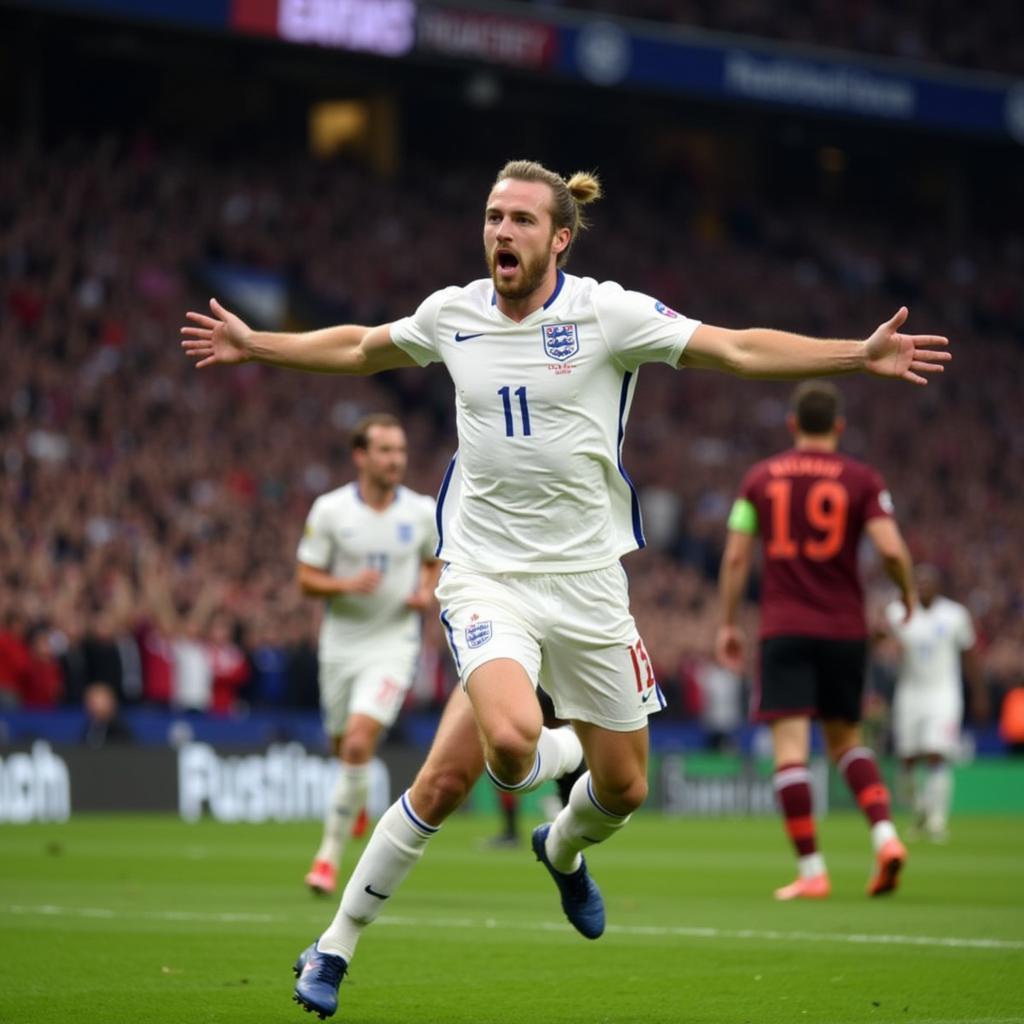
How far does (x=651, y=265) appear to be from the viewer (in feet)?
123

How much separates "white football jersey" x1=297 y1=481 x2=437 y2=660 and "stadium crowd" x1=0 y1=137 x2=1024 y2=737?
887cm

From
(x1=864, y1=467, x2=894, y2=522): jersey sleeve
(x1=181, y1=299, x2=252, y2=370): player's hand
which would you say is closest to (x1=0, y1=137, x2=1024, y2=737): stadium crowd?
(x1=864, y1=467, x2=894, y2=522): jersey sleeve

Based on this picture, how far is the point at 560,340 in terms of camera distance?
7.05m

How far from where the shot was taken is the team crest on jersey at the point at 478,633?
6.85 meters

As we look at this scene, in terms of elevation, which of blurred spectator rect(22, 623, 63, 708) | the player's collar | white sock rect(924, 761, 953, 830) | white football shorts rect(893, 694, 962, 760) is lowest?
white sock rect(924, 761, 953, 830)

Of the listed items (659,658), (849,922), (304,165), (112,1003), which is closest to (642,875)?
(849,922)

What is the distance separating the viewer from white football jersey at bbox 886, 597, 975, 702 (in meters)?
19.5

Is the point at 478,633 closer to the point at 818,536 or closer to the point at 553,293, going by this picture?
the point at 553,293

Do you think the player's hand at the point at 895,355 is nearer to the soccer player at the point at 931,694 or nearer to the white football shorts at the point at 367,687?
the white football shorts at the point at 367,687

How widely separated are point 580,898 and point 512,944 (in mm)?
1245

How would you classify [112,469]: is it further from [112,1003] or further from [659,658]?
[112,1003]

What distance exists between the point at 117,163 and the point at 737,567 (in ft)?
71.8

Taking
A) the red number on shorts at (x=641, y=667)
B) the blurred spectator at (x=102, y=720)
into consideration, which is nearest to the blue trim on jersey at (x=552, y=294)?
the red number on shorts at (x=641, y=667)

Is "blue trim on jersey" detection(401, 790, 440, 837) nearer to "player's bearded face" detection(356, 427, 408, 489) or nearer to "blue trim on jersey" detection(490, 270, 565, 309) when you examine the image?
"blue trim on jersey" detection(490, 270, 565, 309)
